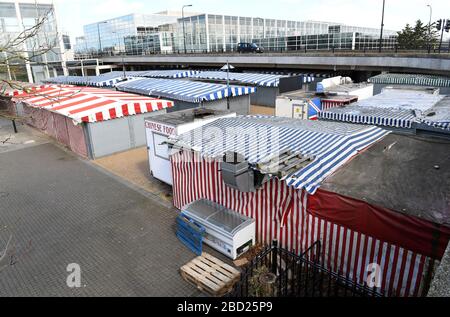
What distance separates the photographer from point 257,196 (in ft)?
26.7

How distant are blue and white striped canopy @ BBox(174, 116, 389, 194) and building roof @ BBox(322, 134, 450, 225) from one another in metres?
0.29

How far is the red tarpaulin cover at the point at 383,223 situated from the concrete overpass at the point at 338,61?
74.0ft

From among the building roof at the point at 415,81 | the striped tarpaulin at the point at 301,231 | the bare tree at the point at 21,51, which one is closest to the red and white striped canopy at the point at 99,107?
the striped tarpaulin at the point at 301,231

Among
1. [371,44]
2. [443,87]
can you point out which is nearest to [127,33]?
→ [371,44]

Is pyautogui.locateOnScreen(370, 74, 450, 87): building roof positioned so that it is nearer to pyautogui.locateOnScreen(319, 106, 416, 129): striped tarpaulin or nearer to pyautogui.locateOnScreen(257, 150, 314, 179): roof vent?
pyautogui.locateOnScreen(319, 106, 416, 129): striped tarpaulin

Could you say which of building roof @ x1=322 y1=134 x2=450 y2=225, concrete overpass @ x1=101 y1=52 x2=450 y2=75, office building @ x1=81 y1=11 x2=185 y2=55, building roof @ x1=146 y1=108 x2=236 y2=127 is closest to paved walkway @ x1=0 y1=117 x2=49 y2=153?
building roof @ x1=146 y1=108 x2=236 y2=127

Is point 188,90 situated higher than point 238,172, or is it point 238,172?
point 188,90

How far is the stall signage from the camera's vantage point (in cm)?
1060

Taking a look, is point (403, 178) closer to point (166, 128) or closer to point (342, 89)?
point (166, 128)

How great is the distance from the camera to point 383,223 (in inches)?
219

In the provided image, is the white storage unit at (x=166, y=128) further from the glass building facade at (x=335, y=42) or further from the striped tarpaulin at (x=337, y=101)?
the glass building facade at (x=335, y=42)

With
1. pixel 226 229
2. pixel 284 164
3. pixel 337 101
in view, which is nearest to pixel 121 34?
pixel 337 101

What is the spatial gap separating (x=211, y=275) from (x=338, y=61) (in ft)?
98.5

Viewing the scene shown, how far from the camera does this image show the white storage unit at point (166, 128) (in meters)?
10.6
